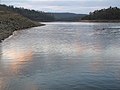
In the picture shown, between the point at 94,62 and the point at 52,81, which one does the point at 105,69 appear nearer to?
→ the point at 94,62

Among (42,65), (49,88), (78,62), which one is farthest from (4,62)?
(49,88)

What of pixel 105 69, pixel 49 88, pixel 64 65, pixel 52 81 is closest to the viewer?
pixel 49 88

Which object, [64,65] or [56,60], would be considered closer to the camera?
[64,65]

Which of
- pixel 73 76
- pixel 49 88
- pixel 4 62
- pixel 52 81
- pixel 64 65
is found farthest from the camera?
pixel 4 62

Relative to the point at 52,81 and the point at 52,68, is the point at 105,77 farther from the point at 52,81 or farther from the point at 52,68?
the point at 52,68

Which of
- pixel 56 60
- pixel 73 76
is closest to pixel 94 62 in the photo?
pixel 56 60

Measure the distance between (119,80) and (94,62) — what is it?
266 inches

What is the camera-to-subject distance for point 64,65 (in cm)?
2288

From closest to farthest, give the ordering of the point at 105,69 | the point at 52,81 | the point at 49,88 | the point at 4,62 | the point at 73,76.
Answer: the point at 49,88 < the point at 52,81 < the point at 73,76 < the point at 105,69 < the point at 4,62

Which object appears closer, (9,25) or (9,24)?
(9,25)

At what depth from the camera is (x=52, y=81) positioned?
1730 cm

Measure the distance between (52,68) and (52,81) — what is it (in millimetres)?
4267

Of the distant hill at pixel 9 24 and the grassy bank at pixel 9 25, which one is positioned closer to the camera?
the grassy bank at pixel 9 25

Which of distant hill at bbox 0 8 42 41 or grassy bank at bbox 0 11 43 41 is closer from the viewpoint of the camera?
grassy bank at bbox 0 11 43 41
